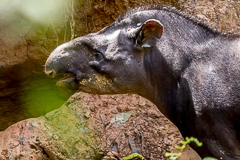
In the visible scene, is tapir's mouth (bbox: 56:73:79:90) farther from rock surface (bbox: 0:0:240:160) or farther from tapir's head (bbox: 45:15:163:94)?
rock surface (bbox: 0:0:240:160)

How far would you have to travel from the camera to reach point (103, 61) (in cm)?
401

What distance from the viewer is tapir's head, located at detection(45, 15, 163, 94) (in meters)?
3.96

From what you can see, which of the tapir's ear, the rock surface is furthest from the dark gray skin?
the rock surface

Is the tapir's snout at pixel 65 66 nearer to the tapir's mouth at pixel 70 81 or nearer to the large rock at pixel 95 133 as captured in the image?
the tapir's mouth at pixel 70 81

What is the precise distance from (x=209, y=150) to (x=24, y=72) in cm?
368

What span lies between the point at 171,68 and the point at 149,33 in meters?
0.41

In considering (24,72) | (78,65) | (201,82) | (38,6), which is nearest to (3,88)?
(24,72)

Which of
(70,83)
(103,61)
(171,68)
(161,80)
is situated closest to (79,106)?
(70,83)

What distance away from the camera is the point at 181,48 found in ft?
12.7

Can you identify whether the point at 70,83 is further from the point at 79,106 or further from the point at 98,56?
the point at 79,106

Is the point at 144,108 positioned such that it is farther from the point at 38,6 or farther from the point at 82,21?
the point at 38,6

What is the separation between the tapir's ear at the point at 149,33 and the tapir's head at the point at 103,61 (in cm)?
3

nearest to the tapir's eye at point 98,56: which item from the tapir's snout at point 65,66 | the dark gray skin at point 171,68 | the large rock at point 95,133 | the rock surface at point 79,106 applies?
the dark gray skin at point 171,68

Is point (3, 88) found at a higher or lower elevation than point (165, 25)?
lower
